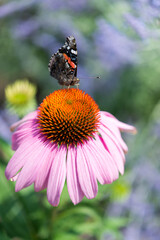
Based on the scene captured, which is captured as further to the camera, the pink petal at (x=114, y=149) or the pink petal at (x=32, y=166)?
the pink petal at (x=114, y=149)

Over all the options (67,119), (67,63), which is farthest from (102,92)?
(67,119)

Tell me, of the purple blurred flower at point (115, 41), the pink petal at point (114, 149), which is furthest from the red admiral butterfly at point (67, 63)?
the purple blurred flower at point (115, 41)

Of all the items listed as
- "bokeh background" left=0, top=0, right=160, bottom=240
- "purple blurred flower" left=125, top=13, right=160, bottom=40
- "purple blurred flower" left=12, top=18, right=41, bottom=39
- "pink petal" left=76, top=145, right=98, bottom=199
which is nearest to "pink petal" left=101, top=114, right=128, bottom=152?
"pink petal" left=76, top=145, right=98, bottom=199

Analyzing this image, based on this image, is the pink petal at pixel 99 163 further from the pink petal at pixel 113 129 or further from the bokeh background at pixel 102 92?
the bokeh background at pixel 102 92

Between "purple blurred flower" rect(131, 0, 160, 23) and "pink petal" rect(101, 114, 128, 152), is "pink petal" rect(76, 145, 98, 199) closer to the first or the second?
"pink petal" rect(101, 114, 128, 152)

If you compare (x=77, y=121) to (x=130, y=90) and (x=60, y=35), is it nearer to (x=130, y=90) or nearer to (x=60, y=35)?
(x=130, y=90)

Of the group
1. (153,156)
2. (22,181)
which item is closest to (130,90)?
(153,156)
